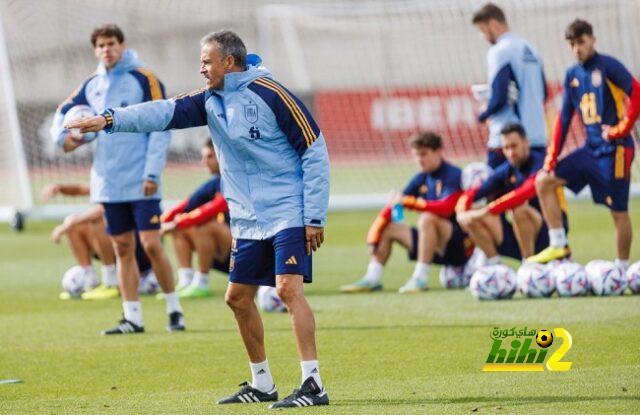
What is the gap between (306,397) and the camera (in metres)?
7.55

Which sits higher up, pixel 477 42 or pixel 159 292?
pixel 477 42

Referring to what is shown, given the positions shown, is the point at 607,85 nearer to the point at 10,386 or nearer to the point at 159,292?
the point at 159,292

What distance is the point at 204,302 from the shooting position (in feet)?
43.7

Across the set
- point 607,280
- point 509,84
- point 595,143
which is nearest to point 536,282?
point 607,280

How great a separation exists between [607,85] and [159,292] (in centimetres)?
505

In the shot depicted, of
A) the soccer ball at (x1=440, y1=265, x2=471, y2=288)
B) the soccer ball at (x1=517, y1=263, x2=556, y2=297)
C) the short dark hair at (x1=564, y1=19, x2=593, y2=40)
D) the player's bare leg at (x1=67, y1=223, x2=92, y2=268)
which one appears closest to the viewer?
the soccer ball at (x1=517, y1=263, x2=556, y2=297)

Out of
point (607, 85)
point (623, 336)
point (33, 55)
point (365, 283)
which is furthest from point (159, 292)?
point (33, 55)

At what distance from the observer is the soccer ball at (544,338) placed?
913cm

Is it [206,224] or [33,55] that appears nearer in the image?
[206,224]

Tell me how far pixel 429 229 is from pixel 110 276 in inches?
134

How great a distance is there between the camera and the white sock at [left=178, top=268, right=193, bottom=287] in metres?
14.2

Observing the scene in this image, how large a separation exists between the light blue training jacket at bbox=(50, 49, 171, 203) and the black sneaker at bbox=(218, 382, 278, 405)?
11.2ft

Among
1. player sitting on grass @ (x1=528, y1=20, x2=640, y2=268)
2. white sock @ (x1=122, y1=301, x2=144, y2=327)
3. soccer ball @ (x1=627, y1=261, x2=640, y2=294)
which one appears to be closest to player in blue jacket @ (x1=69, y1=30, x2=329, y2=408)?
white sock @ (x1=122, y1=301, x2=144, y2=327)

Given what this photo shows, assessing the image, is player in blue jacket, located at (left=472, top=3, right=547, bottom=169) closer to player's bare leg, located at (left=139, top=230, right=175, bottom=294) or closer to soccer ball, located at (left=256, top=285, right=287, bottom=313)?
soccer ball, located at (left=256, top=285, right=287, bottom=313)
